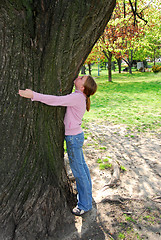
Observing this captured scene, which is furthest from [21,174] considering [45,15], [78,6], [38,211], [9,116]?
[78,6]

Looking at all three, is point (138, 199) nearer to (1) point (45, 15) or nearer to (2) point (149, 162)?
(2) point (149, 162)

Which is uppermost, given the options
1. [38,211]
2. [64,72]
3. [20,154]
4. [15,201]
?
[64,72]

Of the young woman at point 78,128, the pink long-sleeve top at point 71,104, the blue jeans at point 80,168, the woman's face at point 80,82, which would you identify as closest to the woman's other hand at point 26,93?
the pink long-sleeve top at point 71,104

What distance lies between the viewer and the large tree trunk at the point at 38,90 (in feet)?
8.59

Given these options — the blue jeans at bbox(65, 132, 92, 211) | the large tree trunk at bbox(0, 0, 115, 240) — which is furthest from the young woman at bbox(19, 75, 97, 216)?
the large tree trunk at bbox(0, 0, 115, 240)

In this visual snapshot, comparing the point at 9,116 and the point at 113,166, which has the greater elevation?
the point at 9,116

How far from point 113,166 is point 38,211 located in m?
2.27

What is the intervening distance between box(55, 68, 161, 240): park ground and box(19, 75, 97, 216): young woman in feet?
0.95

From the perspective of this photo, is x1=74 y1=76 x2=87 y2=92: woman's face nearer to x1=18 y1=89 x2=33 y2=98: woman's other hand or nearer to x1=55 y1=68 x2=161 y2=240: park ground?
x1=18 y1=89 x2=33 y2=98: woman's other hand

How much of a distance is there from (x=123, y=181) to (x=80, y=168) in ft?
4.98

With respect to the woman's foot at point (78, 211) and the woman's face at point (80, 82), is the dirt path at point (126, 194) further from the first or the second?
the woman's face at point (80, 82)

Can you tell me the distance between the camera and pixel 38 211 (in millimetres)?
3039

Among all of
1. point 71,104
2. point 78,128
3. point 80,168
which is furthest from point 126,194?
point 71,104

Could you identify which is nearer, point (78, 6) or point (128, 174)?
point (78, 6)
